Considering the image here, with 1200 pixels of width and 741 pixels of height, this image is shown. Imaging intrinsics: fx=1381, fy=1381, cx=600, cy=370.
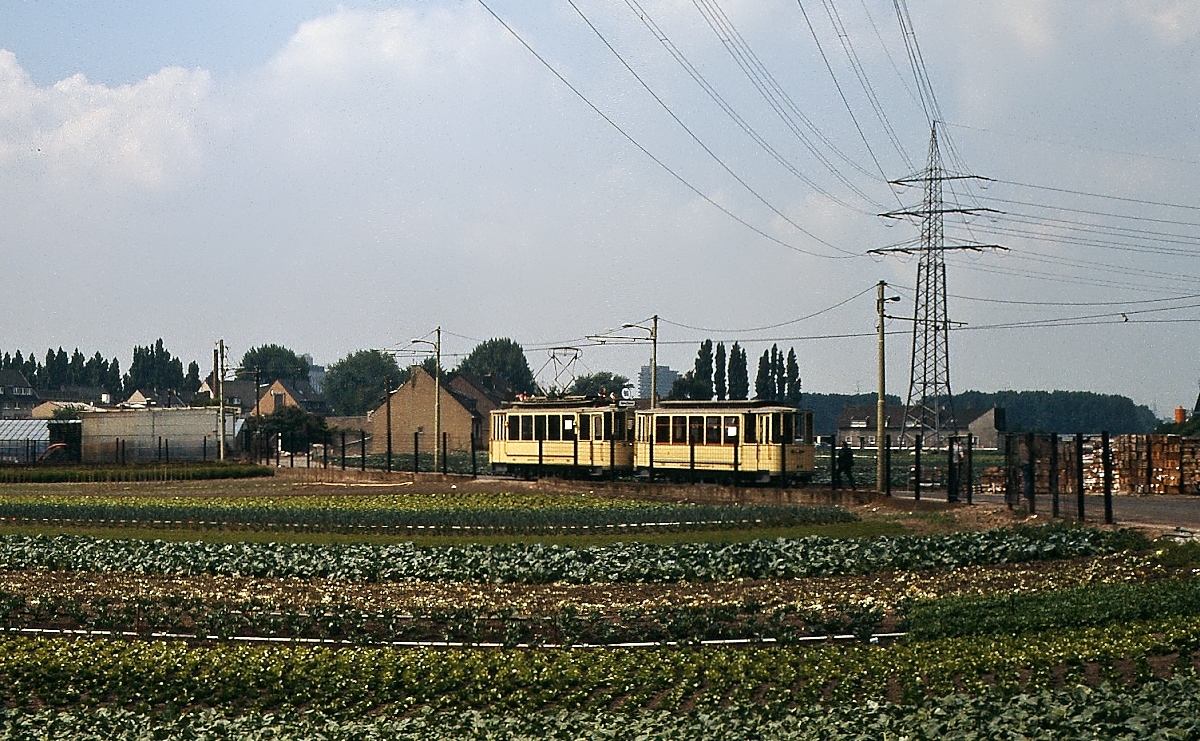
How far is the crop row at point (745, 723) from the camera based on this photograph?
35.3 ft

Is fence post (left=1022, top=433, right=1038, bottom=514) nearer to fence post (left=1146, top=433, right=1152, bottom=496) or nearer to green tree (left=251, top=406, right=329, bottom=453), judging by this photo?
fence post (left=1146, top=433, right=1152, bottom=496)

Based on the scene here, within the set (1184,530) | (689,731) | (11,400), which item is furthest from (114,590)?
(11,400)

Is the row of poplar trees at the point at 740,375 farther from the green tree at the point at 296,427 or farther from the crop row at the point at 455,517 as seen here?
the crop row at the point at 455,517

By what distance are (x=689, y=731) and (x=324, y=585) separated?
12.7 m

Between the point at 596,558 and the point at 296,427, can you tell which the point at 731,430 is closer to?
the point at 596,558

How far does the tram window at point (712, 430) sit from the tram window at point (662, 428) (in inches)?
68.6

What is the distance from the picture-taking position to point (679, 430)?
47.3 m

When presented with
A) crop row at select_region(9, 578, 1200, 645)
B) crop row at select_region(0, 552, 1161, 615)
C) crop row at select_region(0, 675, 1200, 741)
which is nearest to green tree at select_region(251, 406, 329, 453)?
crop row at select_region(0, 552, 1161, 615)

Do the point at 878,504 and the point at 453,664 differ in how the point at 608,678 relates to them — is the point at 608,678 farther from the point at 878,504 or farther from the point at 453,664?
the point at 878,504

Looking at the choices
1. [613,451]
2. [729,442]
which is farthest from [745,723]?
[613,451]

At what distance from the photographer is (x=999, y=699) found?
1239 cm

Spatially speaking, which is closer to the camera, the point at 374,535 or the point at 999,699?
the point at 999,699

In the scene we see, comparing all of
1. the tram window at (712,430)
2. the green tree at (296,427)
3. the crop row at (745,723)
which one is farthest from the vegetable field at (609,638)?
the green tree at (296,427)

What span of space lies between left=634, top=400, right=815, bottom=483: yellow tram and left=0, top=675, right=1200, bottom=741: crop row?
30348mm
